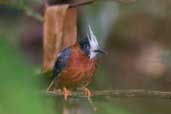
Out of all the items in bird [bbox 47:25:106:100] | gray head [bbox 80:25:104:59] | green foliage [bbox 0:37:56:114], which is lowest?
bird [bbox 47:25:106:100]

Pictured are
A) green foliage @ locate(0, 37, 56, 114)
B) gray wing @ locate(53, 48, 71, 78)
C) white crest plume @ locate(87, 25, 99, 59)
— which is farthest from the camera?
gray wing @ locate(53, 48, 71, 78)

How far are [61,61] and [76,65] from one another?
98mm

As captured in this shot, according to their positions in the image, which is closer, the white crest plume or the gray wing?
the white crest plume

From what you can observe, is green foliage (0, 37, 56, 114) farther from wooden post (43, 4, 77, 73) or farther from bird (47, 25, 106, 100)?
bird (47, 25, 106, 100)

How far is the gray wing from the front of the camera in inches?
122

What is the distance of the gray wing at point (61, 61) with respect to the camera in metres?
3.11

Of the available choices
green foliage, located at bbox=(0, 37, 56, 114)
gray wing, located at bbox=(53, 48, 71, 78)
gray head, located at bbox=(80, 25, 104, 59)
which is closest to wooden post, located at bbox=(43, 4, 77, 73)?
gray wing, located at bbox=(53, 48, 71, 78)

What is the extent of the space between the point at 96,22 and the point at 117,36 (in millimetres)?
950

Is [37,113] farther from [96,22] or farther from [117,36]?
[117,36]

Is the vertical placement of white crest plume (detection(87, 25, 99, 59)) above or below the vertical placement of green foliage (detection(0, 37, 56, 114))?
below

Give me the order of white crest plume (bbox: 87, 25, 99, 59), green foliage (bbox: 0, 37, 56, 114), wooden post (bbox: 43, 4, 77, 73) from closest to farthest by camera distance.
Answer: green foliage (bbox: 0, 37, 56, 114) → white crest plume (bbox: 87, 25, 99, 59) → wooden post (bbox: 43, 4, 77, 73)

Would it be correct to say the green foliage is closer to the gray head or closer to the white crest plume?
the white crest plume

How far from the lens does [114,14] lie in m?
4.48

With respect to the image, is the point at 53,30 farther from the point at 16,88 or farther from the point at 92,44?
the point at 16,88
